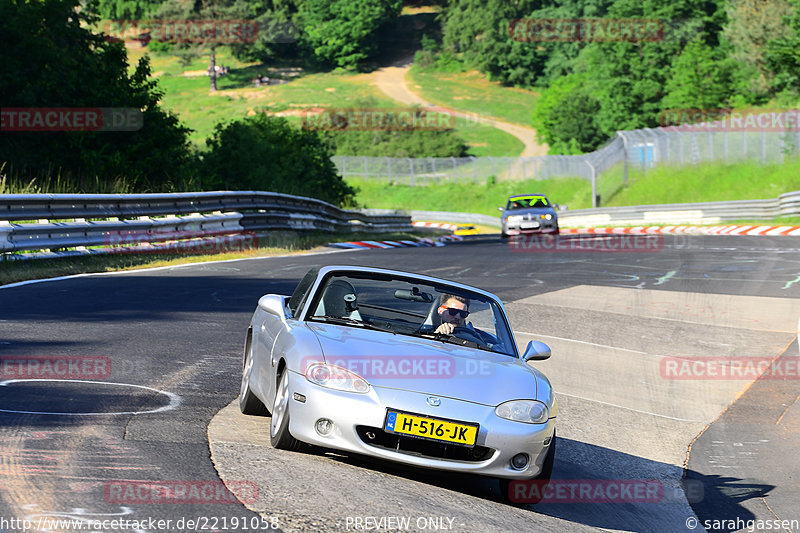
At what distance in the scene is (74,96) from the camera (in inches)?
1015

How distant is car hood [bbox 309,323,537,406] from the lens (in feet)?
20.9

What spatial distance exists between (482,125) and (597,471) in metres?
105

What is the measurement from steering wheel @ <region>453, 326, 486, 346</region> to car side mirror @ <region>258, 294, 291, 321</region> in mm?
1209

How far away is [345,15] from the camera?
465 ft

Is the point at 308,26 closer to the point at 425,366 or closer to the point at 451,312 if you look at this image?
the point at 451,312

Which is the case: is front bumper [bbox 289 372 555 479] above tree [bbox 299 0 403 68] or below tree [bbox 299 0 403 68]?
below

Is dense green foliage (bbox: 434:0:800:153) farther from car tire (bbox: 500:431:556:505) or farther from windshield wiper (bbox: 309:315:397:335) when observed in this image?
car tire (bbox: 500:431:556:505)

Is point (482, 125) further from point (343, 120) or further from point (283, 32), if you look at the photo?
point (283, 32)

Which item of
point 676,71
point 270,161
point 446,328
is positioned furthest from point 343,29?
point 446,328

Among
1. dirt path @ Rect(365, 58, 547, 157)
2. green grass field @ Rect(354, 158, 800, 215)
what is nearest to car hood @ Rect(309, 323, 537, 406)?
green grass field @ Rect(354, 158, 800, 215)

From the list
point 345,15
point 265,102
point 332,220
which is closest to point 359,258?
point 332,220

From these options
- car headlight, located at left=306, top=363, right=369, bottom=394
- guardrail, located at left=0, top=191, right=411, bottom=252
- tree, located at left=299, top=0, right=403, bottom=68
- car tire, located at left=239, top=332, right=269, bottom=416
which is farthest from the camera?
tree, located at left=299, top=0, right=403, bottom=68

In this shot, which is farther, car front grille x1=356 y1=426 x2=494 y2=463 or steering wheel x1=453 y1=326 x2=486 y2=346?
steering wheel x1=453 y1=326 x2=486 y2=346

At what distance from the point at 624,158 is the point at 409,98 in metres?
67.3
